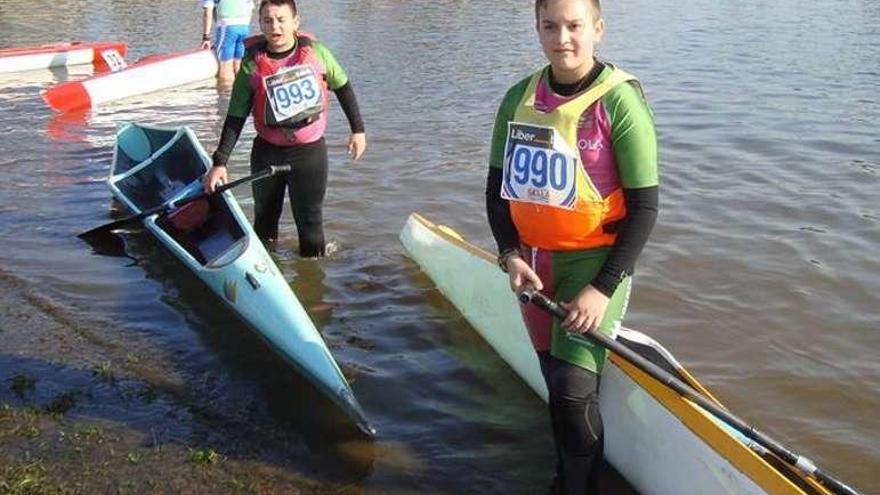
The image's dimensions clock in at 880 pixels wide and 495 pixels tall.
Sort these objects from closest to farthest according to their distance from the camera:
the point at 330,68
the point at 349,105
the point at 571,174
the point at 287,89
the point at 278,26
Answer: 1. the point at 571,174
2. the point at 278,26
3. the point at 287,89
4. the point at 330,68
5. the point at 349,105

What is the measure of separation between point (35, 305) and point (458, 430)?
2829 mm

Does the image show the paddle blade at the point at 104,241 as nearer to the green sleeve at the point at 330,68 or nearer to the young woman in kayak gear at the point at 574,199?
the green sleeve at the point at 330,68

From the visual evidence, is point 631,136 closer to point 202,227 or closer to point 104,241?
point 202,227

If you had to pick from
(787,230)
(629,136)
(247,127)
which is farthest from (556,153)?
(247,127)

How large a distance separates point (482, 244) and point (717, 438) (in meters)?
3.66

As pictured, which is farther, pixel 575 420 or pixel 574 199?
pixel 575 420

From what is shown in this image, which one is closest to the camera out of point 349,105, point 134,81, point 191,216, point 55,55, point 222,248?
point 349,105

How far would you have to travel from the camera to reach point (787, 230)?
6.64 m

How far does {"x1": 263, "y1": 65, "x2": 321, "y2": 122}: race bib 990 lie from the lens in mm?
5289

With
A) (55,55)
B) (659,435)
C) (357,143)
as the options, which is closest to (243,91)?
(357,143)

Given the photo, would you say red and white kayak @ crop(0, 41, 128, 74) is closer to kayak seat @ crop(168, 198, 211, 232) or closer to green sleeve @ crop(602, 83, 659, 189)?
kayak seat @ crop(168, 198, 211, 232)

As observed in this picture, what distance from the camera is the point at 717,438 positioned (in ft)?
10.3

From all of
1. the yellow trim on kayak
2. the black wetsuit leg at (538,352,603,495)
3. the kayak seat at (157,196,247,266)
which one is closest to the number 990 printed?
the black wetsuit leg at (538,352,603,495)

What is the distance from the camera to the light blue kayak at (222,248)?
434cm
